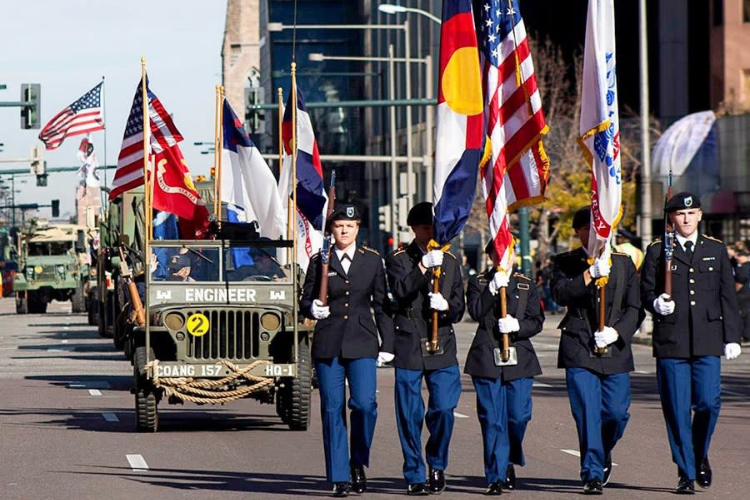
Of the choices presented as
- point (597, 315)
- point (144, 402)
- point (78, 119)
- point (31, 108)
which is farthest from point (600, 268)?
point (78, 119)

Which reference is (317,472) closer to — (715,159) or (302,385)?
(302,385)

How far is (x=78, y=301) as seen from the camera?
58281 millimetres

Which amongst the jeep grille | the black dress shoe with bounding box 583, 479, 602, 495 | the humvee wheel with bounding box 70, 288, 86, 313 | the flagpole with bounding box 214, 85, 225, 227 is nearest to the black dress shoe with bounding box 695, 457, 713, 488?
the black dress shoe with bounding box 583, 479, 602, 495

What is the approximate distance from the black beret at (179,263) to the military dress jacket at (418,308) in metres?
6.59

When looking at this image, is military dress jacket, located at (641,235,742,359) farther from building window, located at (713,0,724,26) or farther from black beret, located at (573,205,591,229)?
building window, located at (713,0,724,26)

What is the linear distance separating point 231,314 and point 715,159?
35152mm

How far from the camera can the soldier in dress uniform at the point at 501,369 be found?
11.5m

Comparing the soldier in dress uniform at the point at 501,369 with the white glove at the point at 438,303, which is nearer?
the white glove at the point at 438,303

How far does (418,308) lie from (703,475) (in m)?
2.22

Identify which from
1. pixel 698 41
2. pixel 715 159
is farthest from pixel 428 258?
pixel 698 41

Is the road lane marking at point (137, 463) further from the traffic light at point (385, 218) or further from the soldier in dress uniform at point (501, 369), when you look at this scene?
the traffic light at point (385, 218)

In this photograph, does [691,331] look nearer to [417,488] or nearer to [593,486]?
[593,486]

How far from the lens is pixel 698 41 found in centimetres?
5991

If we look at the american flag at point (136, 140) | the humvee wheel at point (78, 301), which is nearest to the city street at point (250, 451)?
the american flag at point (136, 140)
